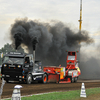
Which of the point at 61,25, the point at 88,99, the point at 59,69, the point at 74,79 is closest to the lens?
the point at 88,99

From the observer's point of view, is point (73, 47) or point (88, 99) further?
point (73, 47)

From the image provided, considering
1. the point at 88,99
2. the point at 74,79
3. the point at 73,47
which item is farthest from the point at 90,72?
the point at 88,99

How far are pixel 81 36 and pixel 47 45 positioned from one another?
19.8 feet

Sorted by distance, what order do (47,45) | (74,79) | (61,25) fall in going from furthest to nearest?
(61,25) < (47,45) < (74,79)

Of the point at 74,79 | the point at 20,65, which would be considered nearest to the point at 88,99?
the point at 20,65

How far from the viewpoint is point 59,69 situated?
87.7 feet

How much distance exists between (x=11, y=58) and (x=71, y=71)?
8.22 m

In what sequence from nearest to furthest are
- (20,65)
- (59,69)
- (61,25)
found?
(20,65) < (59,69) < (61,25)

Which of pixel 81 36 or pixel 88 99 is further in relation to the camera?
pixel 81 36

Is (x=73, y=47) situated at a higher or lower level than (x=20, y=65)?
higher

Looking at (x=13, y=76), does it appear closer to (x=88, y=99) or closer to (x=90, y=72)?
(x=88, y=99)

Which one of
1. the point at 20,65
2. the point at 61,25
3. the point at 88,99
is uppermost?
the point at 61,25

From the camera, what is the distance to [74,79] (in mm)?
28766

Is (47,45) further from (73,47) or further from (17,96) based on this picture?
(17,96)
